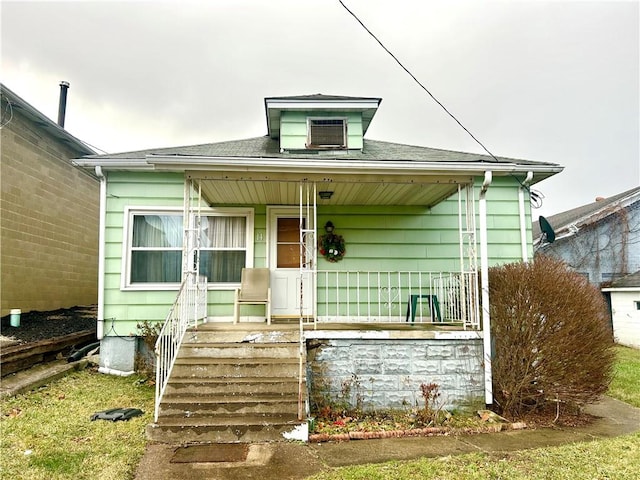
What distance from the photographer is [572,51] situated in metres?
9.45

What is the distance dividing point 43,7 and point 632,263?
17549mm

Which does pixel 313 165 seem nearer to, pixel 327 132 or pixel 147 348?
pixel 327 132

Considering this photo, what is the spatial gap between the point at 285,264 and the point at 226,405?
10.2ft

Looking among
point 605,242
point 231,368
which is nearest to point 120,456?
point 231,368

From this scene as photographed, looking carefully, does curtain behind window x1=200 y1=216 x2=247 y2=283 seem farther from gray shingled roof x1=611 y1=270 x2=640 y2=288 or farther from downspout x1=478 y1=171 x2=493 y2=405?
gray shingled roof x1=611 y1=270 x2=640 y2=288

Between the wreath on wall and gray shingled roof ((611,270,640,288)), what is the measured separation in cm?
946

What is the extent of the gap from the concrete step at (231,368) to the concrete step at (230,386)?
75 mm

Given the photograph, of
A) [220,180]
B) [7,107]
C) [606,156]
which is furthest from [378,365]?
[606,156]

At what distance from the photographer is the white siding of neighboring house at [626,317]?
10749 mm

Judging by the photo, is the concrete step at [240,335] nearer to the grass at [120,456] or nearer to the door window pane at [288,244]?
the grass at [120,456]

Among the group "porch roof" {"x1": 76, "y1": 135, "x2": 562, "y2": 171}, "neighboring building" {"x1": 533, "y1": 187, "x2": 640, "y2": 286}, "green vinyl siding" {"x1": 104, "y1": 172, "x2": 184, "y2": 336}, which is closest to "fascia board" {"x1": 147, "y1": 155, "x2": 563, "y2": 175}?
"porch roof" {"x1": 76, "y1": 135, "x2": 562, "y2": 171}

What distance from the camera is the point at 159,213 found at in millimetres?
6734

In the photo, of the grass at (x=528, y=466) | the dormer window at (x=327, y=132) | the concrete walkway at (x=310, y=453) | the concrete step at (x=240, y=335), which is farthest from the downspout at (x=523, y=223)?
the concrete step at (x=240, y=335)

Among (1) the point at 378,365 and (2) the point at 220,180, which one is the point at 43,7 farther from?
(1) the point at 378,365
